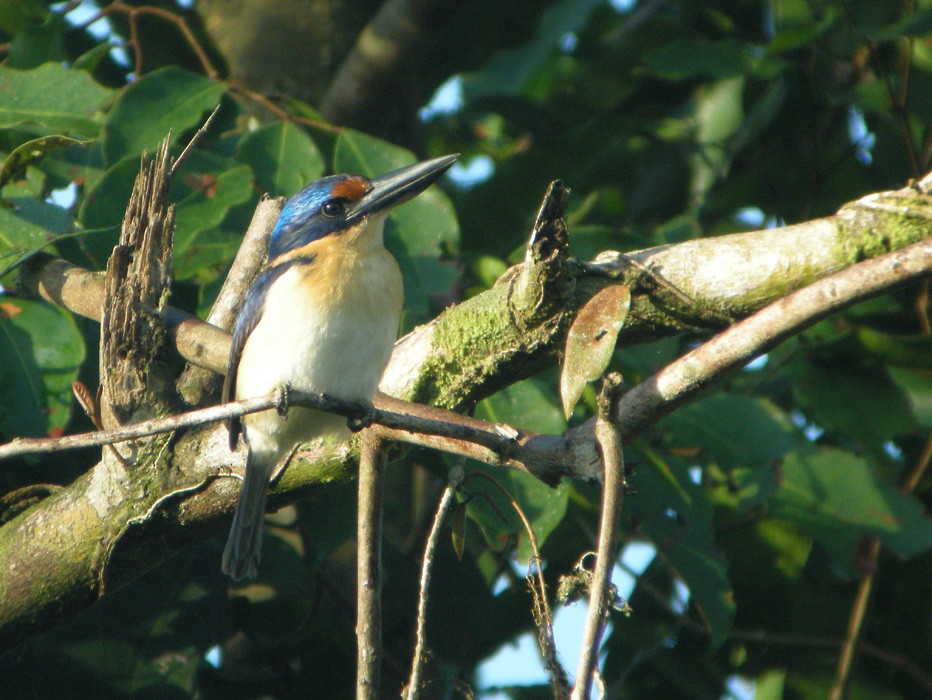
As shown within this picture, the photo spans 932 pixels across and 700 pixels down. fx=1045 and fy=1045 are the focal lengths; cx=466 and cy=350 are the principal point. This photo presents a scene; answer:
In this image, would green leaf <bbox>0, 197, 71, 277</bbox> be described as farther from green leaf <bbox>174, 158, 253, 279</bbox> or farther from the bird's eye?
the bird's eye

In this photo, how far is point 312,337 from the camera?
291cm

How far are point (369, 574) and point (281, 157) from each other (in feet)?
5.37

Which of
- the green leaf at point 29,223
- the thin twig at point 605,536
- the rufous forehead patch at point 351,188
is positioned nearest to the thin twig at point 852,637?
the rufous forehead patch at point 351,188

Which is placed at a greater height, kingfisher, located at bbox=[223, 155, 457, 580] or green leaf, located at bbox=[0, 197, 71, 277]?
green leaf, located at bbox=[0, 197, 71, 277]

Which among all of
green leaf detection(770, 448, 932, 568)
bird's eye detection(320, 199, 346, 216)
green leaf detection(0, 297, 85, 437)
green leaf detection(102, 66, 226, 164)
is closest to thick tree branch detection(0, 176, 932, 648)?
green leaf detection(0, 297, 85, 437)

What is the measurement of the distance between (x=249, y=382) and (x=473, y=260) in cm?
93

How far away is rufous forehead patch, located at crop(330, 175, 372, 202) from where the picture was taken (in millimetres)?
3371

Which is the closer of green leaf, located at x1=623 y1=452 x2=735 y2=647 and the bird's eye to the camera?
green leaf, located at x1=623 y1=452 x2=735 y2=647

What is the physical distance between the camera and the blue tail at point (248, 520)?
283 centimetres

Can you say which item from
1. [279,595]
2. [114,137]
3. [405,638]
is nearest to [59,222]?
[114,137]

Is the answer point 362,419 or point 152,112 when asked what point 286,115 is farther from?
point 362,419

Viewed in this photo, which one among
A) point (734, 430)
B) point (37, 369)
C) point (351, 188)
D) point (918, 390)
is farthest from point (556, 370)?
point (37, 369)

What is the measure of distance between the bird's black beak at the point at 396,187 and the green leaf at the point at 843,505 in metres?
1.51

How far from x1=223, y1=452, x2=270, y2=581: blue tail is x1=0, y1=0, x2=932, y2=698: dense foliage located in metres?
0.46
